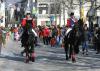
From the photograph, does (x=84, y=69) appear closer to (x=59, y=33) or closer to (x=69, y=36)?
(x=69, y=36)

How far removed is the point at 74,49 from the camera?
71.6 feet

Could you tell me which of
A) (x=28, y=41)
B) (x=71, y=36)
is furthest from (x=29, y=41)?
(x=71, y=36)

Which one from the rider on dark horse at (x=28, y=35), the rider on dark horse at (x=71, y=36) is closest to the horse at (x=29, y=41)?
the rider on dark horse at (x=28, y=35)

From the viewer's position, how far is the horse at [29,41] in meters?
21.1

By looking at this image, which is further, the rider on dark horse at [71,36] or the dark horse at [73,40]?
the rider on dark horse at [71,36]

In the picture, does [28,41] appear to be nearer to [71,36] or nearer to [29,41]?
[29,41]

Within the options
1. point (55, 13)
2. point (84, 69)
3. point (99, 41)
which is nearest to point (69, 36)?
point (84, 69)

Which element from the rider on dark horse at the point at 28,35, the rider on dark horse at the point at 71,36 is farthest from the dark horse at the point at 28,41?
the rider on dark horse at the point at 71,36

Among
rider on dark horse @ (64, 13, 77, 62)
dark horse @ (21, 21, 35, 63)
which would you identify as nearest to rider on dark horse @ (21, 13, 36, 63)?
dark horse @ (21, 21, 35, 63)

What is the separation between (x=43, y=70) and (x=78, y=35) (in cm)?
372

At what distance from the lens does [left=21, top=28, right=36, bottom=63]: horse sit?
21109 millimetres

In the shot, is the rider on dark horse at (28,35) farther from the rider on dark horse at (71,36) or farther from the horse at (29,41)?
the rider on dark horse at (71,36)

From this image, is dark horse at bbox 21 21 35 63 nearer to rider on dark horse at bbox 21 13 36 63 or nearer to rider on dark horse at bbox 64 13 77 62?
rider on dark horse at bbox 21 13 36 63

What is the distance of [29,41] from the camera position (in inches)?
840
